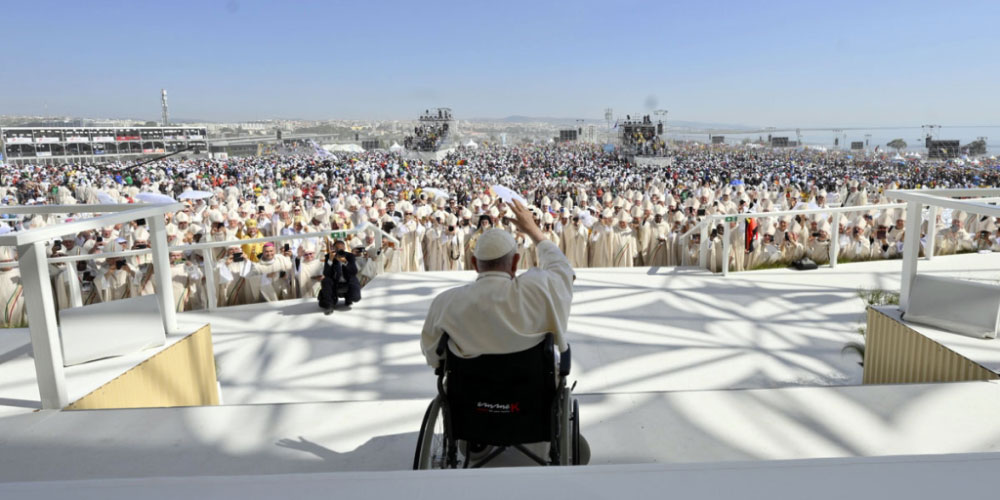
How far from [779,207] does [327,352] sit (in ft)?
46.1

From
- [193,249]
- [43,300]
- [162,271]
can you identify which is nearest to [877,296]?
[162,271]

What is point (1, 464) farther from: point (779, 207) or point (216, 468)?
point (779, 207)

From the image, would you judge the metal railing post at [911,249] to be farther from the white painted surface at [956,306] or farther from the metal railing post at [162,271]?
the metal railing post at [162,271]

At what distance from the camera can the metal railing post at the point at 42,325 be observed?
91.7 inches

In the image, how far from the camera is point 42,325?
2.43 metres

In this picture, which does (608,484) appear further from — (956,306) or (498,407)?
(956,306)

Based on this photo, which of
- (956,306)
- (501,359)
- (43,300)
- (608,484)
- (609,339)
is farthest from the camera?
(609,339)

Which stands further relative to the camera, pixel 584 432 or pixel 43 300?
pixel 584 432

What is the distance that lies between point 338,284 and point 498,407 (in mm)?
3931

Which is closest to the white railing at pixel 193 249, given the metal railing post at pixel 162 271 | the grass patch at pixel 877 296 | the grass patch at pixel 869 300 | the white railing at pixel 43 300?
the metal railing post at pixel 162 271

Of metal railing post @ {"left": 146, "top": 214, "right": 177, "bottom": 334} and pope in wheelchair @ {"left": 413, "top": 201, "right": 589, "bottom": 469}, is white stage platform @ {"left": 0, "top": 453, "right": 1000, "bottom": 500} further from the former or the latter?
metal railing post @ {"left": 146, "top": 214, "right": 177, "bottom": 334}

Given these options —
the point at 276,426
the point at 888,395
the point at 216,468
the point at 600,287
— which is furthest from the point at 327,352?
the point at 888,395

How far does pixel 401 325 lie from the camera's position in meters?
5.18

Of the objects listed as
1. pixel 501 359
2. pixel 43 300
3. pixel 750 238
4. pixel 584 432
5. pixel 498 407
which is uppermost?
pixel 43 300
